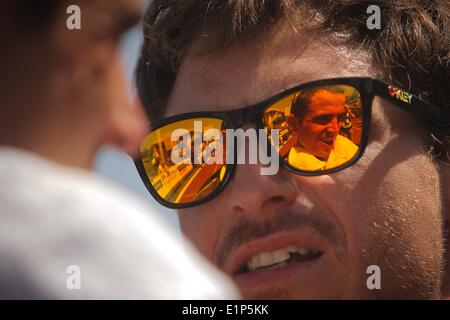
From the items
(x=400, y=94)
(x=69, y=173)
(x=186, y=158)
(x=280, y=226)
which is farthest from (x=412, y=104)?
(x=69, y=173)

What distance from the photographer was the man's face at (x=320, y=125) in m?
2.09

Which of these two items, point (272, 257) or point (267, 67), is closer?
point (272, 257)

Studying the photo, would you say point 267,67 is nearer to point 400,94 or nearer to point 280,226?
point 400,94

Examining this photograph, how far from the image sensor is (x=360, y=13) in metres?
2.47

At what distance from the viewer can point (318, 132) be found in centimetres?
209

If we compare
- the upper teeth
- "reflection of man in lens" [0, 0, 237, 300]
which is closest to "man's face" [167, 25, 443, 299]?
the upper teeth

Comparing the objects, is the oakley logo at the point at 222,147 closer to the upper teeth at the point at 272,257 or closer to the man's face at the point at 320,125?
the man's face at the point at 320,125

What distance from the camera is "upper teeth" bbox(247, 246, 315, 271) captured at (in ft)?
6.95

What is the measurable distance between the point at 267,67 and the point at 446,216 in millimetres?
721

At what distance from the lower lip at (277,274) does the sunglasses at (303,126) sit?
0.83 feet

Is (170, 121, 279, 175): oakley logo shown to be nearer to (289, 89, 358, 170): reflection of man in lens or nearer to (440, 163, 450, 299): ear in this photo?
(289, 89, 358, 170): reflection of man in lens

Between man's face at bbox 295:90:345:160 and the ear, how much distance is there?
1.57 ft

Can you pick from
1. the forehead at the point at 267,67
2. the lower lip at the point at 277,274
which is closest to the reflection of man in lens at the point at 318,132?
the forehead at the point at 267,67
